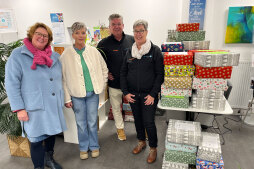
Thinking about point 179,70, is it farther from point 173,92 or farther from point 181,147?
point 181,147

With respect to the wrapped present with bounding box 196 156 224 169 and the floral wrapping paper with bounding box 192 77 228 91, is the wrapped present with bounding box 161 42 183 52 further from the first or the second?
the wrapped present with bounding box 196 156 224 169

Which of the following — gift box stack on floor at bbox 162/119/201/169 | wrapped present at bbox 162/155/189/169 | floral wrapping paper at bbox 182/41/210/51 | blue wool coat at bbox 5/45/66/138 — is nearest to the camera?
blue wool coat at bbox 5/45/66/138

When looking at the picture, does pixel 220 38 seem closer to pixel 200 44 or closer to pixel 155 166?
pixel 200 44

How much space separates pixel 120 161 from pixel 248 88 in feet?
8.49

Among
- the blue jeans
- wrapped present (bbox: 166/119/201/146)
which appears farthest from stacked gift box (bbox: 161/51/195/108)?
the blue jeans

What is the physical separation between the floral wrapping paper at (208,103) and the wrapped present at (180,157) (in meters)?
0.49

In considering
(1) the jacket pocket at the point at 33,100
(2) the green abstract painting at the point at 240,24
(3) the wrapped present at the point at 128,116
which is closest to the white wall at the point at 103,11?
(2) the green abstract painting at the point at 240,24

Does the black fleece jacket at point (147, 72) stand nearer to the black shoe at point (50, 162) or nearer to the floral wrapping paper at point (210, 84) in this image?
the floral wrapping paper at point (210, 84)

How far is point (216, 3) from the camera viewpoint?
10.3 ft

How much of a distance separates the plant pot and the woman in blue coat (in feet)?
1.72

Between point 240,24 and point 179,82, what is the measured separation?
2.11m

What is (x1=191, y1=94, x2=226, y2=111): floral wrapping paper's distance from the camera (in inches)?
69.5

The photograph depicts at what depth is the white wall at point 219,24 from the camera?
310 cm

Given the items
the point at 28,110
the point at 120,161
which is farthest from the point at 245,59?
the point at 28,110
